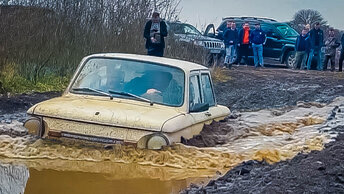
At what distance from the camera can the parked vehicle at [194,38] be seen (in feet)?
67.1

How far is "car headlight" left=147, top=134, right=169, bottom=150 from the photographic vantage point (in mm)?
6659

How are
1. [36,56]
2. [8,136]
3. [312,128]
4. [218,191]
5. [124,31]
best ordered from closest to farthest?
[218,191] → [8,136] → [312,128] → [36,56] → [124,31]

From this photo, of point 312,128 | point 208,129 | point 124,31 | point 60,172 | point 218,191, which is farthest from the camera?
point 124,31

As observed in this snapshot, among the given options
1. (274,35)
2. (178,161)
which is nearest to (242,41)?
(274,35)

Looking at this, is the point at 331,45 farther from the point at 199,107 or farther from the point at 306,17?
the point at 306,17

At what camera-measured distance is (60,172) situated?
6.38m

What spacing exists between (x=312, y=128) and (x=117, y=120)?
4.33 metres

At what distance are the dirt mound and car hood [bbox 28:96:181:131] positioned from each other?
1000mm

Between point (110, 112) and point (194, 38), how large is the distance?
15.2 meters

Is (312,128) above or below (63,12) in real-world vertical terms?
below

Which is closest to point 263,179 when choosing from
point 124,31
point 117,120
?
point 117,120

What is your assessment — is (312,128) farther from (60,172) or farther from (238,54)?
(238,54)

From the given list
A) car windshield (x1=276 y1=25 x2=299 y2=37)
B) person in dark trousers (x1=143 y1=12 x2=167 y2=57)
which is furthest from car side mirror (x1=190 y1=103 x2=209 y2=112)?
car windshield (x1=276 y1=25 x2=299 y2=37)

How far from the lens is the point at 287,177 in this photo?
573 cm
